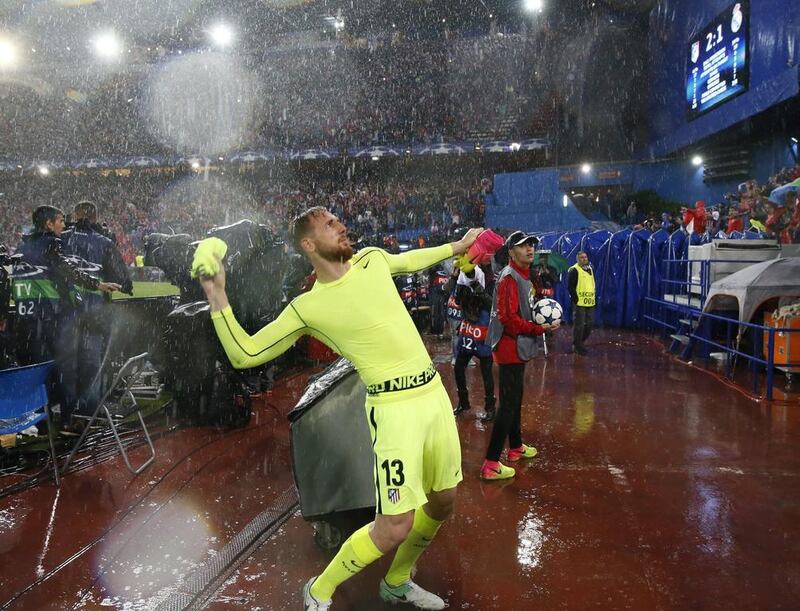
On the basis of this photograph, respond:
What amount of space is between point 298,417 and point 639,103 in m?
24.7

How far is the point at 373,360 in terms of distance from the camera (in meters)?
2.53

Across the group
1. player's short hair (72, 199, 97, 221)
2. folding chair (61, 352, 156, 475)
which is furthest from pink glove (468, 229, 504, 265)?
player's short hair (72, 199, 97, 221)

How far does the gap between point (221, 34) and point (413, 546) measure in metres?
32.8

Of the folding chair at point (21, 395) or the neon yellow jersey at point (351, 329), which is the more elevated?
the neon yellow jersey at point (351, 329)

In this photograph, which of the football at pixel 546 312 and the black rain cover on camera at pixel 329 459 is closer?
the black rain cover on camera at pixel 329 459

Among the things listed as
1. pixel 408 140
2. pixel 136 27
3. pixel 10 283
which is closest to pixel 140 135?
pixel 136 27

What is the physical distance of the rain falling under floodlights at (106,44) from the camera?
30.0 meters

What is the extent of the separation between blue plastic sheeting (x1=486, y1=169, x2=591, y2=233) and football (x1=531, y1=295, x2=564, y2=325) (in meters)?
17.5

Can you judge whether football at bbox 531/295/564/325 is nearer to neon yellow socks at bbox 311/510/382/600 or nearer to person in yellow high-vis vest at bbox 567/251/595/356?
neon yellow socks at bbox 311/510/382/600

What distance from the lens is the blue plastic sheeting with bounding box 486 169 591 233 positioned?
71.4 feet

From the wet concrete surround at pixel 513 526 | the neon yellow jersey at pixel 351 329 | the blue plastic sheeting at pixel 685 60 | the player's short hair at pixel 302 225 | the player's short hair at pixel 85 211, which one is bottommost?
the wet concrete surround at pixel 513 526

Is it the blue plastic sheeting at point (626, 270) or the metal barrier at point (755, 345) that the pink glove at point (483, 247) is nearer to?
the metal barrier at point (755, 345)

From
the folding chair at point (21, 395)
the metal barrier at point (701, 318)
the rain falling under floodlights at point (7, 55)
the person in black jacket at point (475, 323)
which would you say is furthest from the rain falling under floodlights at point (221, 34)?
the folding chair at point (21, 395)

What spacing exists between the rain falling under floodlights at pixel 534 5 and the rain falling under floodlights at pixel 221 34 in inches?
591
